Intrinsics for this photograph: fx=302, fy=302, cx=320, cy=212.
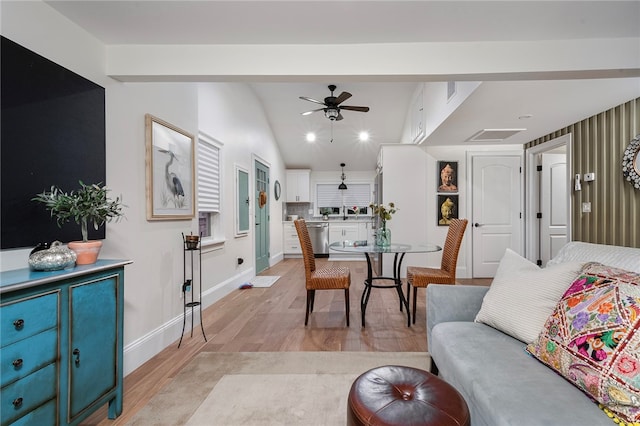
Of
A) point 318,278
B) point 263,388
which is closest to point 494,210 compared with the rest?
point 318,278

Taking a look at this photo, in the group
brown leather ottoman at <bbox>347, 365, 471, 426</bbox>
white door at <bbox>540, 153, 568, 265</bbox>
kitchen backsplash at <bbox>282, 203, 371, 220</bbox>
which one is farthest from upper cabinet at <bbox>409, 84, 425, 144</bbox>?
brown leather ottoman at <bbox>347, 365, 471, 426</bbox>

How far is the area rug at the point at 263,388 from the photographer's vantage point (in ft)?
5.53

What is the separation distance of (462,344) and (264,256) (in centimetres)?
490

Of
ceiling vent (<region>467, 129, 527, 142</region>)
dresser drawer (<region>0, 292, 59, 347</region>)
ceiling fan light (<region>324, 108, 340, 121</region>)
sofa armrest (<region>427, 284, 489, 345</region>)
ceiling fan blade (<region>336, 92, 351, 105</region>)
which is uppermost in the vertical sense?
ceiling fan blade (<region>336, 92, 351, 105</region>)

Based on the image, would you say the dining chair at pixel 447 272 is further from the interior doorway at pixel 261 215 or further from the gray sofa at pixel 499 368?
the interior doorway at pixel 261 215

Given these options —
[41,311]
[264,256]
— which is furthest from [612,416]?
[264,256]

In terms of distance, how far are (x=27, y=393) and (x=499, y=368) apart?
1918 millimetres

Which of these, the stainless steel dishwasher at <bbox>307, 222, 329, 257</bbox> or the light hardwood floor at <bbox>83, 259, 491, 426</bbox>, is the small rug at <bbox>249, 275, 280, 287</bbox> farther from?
the stainless steel dishwasher at <bbox>307, 222, 329, 257</bbox>

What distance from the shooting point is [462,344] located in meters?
1.54

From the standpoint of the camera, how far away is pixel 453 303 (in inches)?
77.1

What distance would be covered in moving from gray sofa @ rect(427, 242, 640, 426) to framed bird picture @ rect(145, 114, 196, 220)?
88.2 inches

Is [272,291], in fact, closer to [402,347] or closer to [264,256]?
[264,256]

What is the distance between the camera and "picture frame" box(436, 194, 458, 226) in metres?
5.27

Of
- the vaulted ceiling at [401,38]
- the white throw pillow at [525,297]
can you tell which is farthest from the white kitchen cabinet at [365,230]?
the white throw pillow at [525,297]
